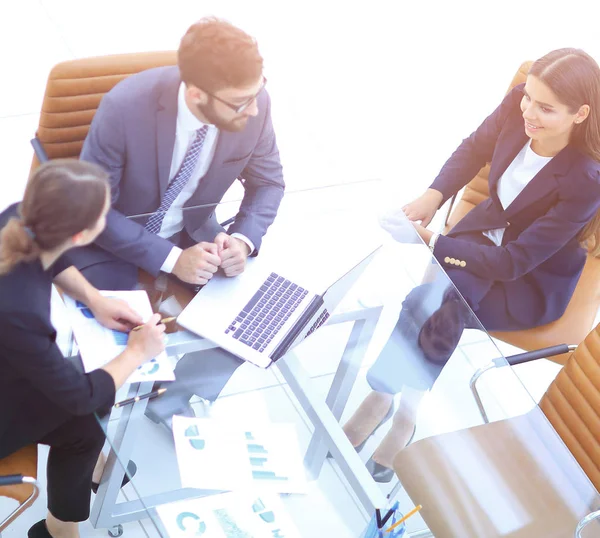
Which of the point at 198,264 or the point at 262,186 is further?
the point at 262,186

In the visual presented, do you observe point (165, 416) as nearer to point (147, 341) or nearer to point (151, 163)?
point (147, 341)

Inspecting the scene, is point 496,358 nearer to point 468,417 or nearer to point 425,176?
point 468,417

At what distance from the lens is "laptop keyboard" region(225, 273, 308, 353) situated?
6.56 ft

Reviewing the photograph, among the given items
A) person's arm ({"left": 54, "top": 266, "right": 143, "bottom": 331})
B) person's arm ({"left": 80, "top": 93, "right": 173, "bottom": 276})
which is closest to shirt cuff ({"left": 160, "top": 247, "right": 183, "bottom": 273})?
person's arm ({"left": 80, "top": 93, "right": 173, "bottom": 276})

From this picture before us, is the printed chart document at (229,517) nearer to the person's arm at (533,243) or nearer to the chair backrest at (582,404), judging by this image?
the chair backrest at (582,404)

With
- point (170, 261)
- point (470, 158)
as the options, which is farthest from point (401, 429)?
point (470, 158)

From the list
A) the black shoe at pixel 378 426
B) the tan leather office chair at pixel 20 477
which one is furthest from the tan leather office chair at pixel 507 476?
the tan leather office chair at pixel 20 477

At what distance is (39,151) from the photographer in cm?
230

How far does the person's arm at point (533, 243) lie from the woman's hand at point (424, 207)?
0.15 metres

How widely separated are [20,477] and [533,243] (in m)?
1.68

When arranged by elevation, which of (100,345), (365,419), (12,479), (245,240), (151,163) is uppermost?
(151,163)

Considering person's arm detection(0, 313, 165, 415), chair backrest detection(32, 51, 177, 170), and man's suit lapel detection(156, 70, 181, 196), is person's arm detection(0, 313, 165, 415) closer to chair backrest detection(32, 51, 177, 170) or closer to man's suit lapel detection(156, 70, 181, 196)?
man's suit lapel detection(156, 70, 181, 196)

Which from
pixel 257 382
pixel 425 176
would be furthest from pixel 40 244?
pixel 425 176

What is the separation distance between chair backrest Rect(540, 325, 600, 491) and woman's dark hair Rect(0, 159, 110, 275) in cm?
138
